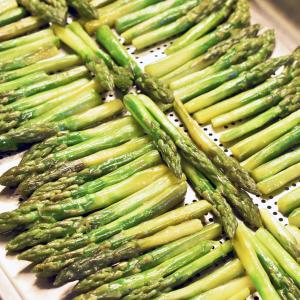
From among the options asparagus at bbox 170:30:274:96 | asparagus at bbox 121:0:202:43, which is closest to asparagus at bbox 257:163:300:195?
asparagus at bbox 170:30:274:96

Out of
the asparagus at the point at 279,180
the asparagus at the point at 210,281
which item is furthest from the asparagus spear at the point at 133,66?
the asparagus at the point at 210,281

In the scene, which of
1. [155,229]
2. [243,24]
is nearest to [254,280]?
[155,229]

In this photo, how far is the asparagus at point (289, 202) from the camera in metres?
3.14

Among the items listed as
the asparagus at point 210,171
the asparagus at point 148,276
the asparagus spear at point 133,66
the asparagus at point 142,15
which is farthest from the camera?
the asparagus at point 142,15

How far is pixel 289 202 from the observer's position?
314 centimetres

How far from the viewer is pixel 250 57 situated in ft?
12.3

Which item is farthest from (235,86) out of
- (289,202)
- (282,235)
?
(282,235)

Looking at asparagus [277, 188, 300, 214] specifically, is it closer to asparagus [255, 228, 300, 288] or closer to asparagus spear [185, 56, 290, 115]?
asparagus [255, 228, 300, 288]

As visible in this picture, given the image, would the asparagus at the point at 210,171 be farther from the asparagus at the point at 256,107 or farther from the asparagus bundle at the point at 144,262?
the asparagus at the point at 256,107

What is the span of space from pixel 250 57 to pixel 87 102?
1247 millimetres

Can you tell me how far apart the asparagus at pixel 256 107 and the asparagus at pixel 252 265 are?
2.48 feet

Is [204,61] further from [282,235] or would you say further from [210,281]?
[210,281]

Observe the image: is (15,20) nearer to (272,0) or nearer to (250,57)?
(250,57)

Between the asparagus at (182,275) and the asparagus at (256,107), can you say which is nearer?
the asparagus at (182,275)
